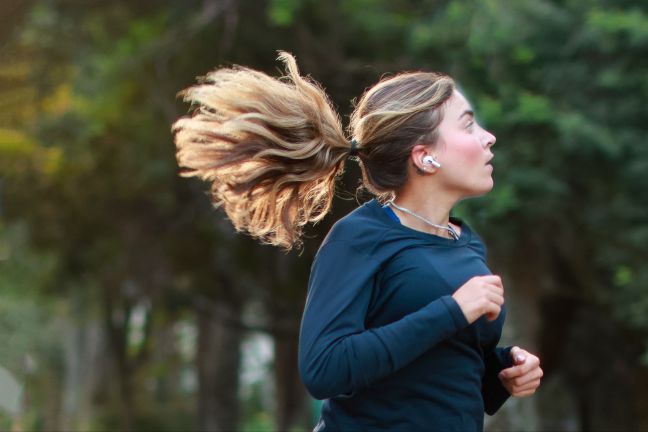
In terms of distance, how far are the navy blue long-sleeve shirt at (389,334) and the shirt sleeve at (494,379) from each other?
22cm

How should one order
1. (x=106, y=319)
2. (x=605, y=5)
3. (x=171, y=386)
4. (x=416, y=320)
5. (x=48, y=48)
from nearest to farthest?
1. (x=416, y=320)
2. (x=605, y=5)
3. (x=48, y=48)
4. (x=106, y=319)
5. (x=171, y=386)

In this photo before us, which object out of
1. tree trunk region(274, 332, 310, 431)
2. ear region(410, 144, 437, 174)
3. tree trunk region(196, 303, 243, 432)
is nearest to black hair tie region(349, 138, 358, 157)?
→ ear region(410, 144, 437, 174)

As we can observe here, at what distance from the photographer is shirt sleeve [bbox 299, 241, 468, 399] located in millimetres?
2424

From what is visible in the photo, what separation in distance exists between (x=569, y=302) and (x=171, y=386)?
80.8ft

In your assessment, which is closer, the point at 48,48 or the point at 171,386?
the point at 48,48

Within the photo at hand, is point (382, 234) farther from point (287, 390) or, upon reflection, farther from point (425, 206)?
point (287, 390)

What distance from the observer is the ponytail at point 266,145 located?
9.37 ft

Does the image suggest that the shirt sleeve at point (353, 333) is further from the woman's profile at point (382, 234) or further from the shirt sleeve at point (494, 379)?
the shirt sleeve at point (494, 379)

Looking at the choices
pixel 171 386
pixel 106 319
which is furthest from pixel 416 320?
pixel 171 386

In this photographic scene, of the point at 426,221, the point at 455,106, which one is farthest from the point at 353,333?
the point at 455,106

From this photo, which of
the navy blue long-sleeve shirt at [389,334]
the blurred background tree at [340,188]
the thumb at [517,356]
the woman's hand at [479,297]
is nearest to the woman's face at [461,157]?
the navy blue long-sleeve shirt at [389,334]

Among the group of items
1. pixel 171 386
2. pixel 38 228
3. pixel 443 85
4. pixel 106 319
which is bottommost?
pixel 171 386

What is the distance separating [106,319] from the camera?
21.2m

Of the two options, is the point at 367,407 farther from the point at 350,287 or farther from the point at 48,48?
the point at 48,48
